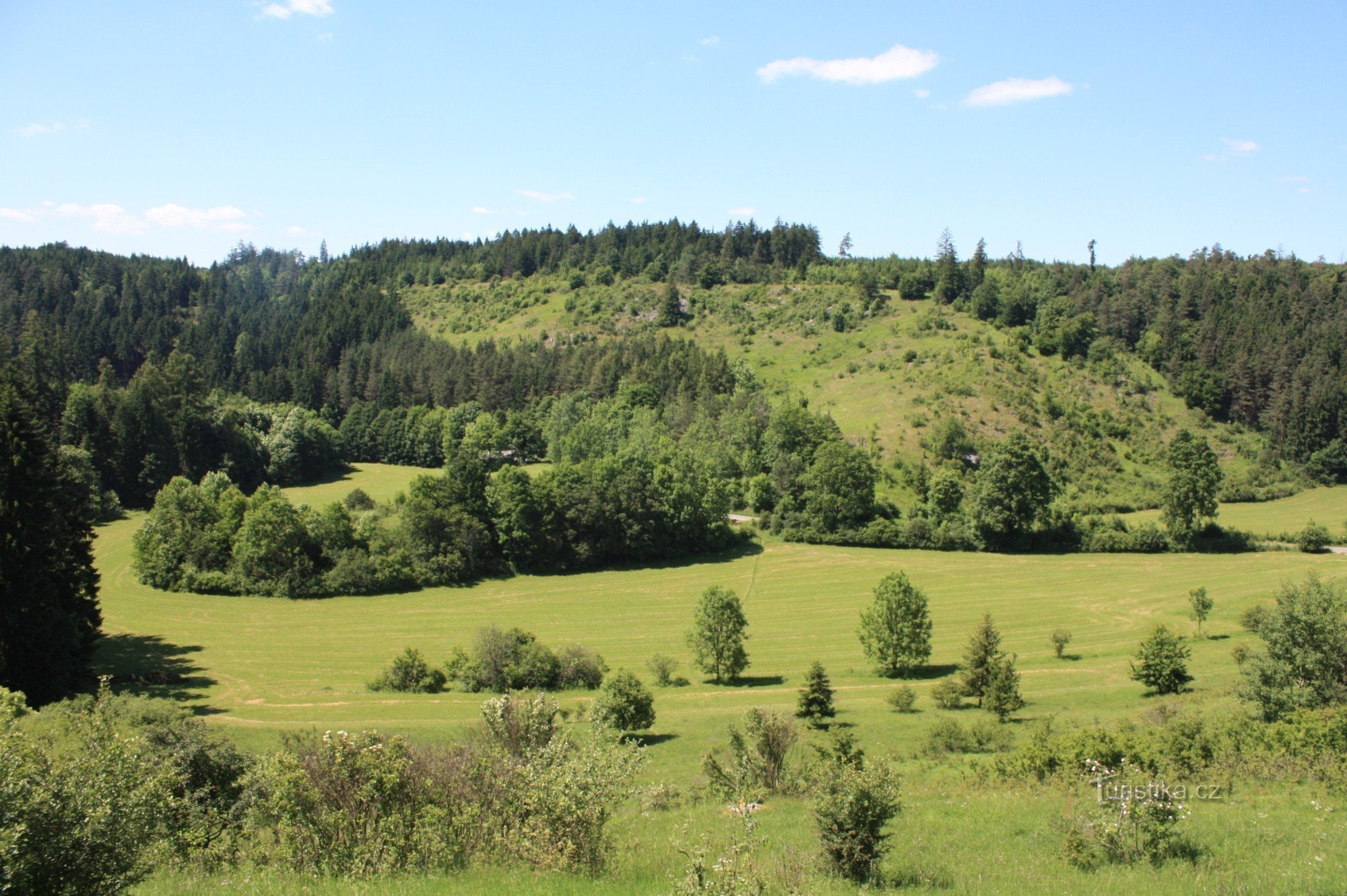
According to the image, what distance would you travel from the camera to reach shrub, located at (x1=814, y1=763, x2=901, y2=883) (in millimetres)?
14531

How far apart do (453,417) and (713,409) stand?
46.0 meters

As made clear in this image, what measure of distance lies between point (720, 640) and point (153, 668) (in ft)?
116

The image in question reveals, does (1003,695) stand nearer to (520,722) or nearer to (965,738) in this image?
(965,738)

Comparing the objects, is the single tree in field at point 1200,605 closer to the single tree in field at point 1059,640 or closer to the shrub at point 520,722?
the single tree in field at point 1059,640

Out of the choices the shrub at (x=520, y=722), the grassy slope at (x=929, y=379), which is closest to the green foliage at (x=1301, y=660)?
the shrub at (x=520, y=722)

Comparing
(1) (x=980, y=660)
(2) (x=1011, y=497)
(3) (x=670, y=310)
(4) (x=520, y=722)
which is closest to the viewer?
(4) (x=520, y=722)

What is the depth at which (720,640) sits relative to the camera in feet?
158

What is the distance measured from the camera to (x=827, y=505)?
87500mm

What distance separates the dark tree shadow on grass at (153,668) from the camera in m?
45.5

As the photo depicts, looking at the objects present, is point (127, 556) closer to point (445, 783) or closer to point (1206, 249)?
point (445, 783)

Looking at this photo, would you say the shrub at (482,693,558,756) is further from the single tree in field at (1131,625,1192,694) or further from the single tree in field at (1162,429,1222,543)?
the single tree in field at (1162,429,1222,543)

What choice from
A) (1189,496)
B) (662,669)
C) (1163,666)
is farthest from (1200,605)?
(1189,496)

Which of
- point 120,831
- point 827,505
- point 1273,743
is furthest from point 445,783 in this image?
Result: point 827,505

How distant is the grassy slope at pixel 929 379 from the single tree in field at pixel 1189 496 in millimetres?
11830
